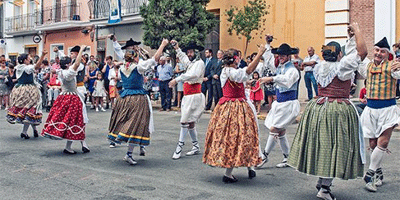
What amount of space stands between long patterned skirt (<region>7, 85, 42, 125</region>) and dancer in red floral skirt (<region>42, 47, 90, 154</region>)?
1.99 m

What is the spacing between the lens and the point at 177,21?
1903 centimetres

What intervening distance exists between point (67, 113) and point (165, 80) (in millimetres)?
8747

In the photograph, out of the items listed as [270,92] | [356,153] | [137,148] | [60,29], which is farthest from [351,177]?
[60,29]

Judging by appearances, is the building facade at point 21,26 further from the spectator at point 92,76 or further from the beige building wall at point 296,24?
the beige building wall at point 296,24

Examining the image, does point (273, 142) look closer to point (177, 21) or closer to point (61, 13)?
point (177, 21)

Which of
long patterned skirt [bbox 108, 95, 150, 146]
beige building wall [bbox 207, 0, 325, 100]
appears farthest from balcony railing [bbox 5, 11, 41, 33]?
long patterned skirt [bbox 108, 95, 150, 146]

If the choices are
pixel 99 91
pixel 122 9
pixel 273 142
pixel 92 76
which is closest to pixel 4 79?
pixel 92 76

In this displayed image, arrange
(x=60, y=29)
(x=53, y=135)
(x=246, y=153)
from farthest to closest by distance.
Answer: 1. (x=60, y=29)
2. (x=53, y=135)
3. (x=246, y=153)

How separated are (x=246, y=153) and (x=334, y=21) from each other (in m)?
11.8

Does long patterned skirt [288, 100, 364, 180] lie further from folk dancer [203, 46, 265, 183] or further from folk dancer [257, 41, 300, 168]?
folk dancer [257, 41, 300, 168]

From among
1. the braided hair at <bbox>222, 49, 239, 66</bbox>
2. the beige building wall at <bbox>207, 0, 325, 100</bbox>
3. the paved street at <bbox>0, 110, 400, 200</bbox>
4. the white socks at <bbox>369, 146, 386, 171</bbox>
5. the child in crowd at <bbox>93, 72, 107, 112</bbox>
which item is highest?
the beige building wall at <bbox>207, 0, 325, 100</bbox>

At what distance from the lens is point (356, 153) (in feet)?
19.4

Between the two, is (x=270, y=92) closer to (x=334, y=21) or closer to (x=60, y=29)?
(x=334, y=21)

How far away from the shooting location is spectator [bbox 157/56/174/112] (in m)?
17.6
